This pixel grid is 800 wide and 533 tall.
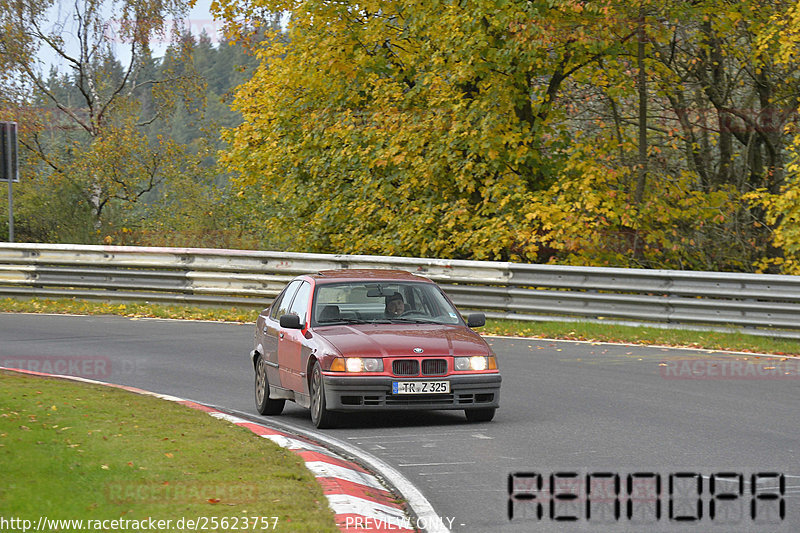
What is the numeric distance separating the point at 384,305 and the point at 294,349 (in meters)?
1.01

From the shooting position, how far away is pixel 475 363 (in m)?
11.0

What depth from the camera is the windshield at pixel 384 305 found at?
11758mm

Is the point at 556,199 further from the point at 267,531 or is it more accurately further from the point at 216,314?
the point at 267,531

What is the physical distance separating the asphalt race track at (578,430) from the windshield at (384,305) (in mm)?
965

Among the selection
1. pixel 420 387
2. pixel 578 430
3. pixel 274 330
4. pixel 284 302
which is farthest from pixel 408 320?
pixel 578 430

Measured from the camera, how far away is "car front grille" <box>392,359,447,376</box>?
35.2ft

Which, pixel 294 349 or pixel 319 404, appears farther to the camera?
pixel 294 349

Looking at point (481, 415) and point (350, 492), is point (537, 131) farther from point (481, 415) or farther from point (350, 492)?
point (350, 492)

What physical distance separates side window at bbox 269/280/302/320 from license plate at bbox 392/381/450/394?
7.37 ft

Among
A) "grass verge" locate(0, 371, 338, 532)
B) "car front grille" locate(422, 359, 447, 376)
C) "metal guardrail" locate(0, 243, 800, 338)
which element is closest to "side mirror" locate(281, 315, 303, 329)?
"grass verge" locate(0, 371, 338, 532)

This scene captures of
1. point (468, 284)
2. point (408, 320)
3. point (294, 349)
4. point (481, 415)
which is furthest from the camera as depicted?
point (468, 284)

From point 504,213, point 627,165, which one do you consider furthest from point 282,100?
point 627,165

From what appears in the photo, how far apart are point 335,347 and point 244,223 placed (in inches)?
1040

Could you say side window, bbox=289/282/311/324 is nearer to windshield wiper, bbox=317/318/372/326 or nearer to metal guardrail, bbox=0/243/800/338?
windshield wiper, bbox=317/318/372/326
